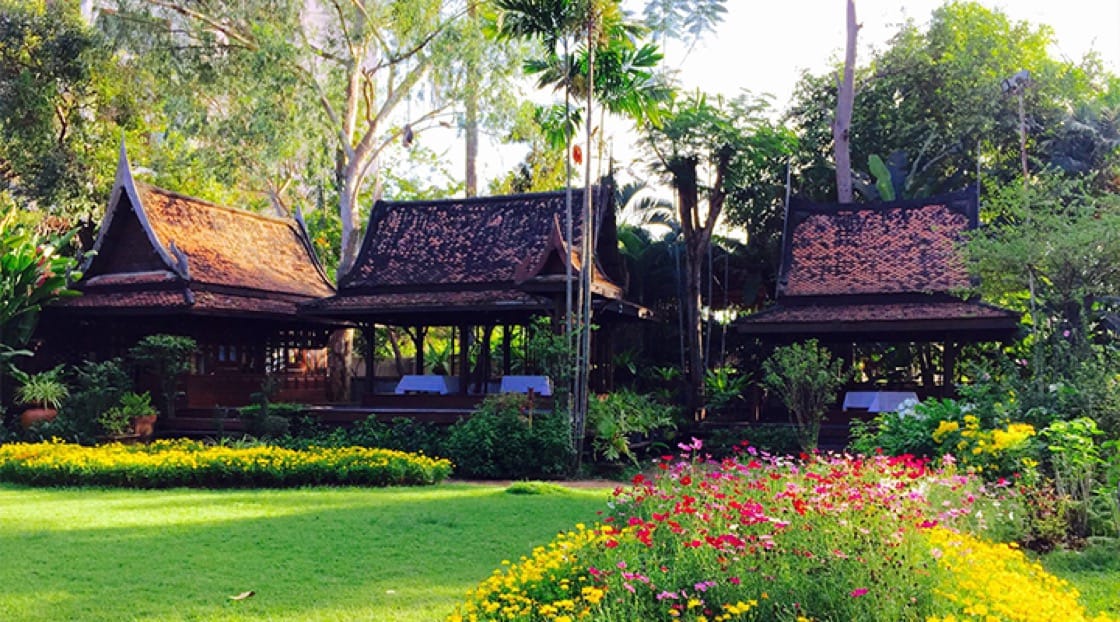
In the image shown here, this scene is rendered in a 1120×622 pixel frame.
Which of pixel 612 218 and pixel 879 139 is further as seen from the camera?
pixel 879 139

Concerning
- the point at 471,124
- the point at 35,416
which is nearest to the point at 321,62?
the point at 471,124

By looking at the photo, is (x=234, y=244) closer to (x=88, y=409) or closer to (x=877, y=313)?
(x=88, y=409)

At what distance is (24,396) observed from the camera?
631 inches

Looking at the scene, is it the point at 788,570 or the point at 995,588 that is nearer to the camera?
the point at 995,588

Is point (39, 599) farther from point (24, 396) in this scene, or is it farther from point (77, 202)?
point (77, 202)

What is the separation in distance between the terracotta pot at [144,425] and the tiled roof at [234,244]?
2.91 meters

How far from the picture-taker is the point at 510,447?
14.1m

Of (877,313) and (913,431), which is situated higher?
(877,313)

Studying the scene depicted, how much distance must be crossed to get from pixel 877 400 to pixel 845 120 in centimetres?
999

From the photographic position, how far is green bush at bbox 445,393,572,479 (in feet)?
46.2

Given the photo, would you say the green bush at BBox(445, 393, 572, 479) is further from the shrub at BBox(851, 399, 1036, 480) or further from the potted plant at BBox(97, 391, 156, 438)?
the potted plant at BBox(97, 391, 156, 438)

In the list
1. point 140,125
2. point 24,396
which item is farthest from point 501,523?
point 140,125

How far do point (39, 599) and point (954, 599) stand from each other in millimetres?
5399

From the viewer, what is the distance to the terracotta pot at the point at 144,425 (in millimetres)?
16188
